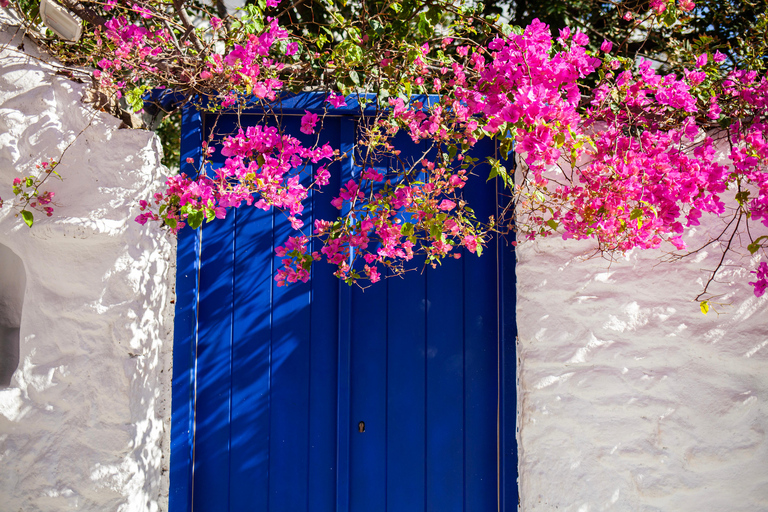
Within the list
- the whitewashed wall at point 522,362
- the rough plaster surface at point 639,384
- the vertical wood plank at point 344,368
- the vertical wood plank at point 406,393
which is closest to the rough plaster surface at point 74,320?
the whitewashed wall at point 522,362

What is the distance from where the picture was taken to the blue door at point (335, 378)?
2.35 m

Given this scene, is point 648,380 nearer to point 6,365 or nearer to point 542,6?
point 542,6

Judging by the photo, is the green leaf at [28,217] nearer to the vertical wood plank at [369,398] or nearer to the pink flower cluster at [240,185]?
the pink flower cluster at [240,185]

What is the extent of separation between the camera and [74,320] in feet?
7.04

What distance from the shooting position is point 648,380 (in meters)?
2.20

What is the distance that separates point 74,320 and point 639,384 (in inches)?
101

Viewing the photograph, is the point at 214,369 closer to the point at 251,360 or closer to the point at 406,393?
the point at 251,360

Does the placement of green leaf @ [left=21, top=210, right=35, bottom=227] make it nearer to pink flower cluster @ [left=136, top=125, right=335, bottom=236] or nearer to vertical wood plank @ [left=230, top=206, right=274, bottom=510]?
pink flower cluster @ [left=136, top=125, right=335, bottom=236]

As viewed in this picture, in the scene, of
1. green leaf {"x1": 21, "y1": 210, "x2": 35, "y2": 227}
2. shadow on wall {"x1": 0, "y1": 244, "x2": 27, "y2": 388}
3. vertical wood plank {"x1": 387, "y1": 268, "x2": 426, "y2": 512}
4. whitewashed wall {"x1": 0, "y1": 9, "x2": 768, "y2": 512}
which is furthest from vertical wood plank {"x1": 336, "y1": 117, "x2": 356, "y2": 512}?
shadow on wall {"x1": 0, "y1": 244, "x2": 27, "y2": 388}

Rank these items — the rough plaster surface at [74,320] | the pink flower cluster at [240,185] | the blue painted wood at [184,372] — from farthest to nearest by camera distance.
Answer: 1. the blue painted wood at [184,372]
2. the rough plaster surface at [74,320]
3. the pink flower cluster at [240,185]

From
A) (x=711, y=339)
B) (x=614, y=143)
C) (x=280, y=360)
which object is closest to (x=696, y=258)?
(x=711, y=339)

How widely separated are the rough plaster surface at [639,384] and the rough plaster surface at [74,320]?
178 centimetres

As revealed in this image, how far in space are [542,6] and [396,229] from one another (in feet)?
6.46

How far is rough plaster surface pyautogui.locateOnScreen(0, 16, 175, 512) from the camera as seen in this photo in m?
2.09
